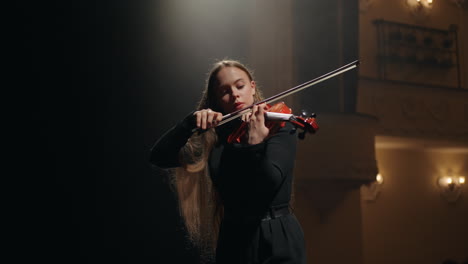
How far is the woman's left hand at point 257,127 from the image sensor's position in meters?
1.27

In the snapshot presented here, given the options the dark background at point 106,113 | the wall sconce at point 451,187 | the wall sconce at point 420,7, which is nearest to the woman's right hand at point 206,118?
the dark background at point 106,113

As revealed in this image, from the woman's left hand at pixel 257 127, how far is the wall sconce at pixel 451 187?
5.45m

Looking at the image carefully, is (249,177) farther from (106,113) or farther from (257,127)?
(106,113)

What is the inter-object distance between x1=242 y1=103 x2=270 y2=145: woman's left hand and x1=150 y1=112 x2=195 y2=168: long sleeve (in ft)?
0.58

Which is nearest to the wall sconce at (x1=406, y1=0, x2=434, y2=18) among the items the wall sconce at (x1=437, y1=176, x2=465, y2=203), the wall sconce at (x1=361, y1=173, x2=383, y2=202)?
the wall sconce at (x1=361, y1=173, x2=383, y2=202)

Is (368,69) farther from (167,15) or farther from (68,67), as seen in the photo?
(68,67)

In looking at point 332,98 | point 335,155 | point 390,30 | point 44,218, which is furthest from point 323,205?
point 390,30

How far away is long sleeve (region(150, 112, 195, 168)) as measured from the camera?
1377 mm

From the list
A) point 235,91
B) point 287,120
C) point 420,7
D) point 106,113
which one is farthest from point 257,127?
point 420,7

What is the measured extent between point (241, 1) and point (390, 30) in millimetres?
2823

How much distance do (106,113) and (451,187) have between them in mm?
5114

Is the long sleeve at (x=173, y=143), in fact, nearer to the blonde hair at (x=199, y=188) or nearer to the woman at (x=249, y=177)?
the woman at (x=249, y=177)

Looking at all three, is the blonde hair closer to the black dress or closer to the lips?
the lips

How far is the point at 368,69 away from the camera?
4.85 metres
